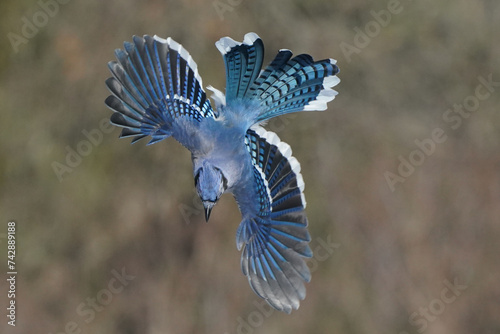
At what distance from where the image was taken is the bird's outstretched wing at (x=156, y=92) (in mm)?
4285

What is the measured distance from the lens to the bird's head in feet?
13.0

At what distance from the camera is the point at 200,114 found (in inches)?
179

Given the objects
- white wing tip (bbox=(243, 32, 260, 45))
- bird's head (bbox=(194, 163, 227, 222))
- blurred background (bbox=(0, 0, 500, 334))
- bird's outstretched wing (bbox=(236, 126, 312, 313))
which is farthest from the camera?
blurred background (bbox=(0, 0, 500, 334))

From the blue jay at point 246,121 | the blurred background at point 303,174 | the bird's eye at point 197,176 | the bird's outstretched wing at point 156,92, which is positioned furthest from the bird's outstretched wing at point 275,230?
the blurred background at point 303,174

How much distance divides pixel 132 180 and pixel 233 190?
11.2 ft

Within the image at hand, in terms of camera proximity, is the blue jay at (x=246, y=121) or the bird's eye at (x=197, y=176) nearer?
the bird's eye at (x=197, y=176)

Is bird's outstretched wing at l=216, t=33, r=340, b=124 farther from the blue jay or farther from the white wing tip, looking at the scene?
the white wing tip

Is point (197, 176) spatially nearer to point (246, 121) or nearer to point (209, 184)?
point (209, 184)

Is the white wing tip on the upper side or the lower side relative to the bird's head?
upper

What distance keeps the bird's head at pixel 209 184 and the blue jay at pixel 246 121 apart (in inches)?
0.9

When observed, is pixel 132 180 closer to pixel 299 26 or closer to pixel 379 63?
pixel 299 26

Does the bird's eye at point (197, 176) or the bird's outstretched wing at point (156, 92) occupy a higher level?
the bird's outstretched wing at point (156, 92)

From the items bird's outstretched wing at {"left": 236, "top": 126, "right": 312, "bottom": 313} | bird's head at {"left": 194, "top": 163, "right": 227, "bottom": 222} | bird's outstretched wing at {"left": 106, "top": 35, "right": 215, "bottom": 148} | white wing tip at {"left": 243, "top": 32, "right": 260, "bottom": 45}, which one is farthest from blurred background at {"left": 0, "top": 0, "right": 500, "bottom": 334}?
bird's head at {"left": 194, "top": 163, "right": 227, "bottom": 222}

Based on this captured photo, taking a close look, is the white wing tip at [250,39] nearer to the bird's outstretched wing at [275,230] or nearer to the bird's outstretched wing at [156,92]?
the bird's outstretched wing at [156,92]
